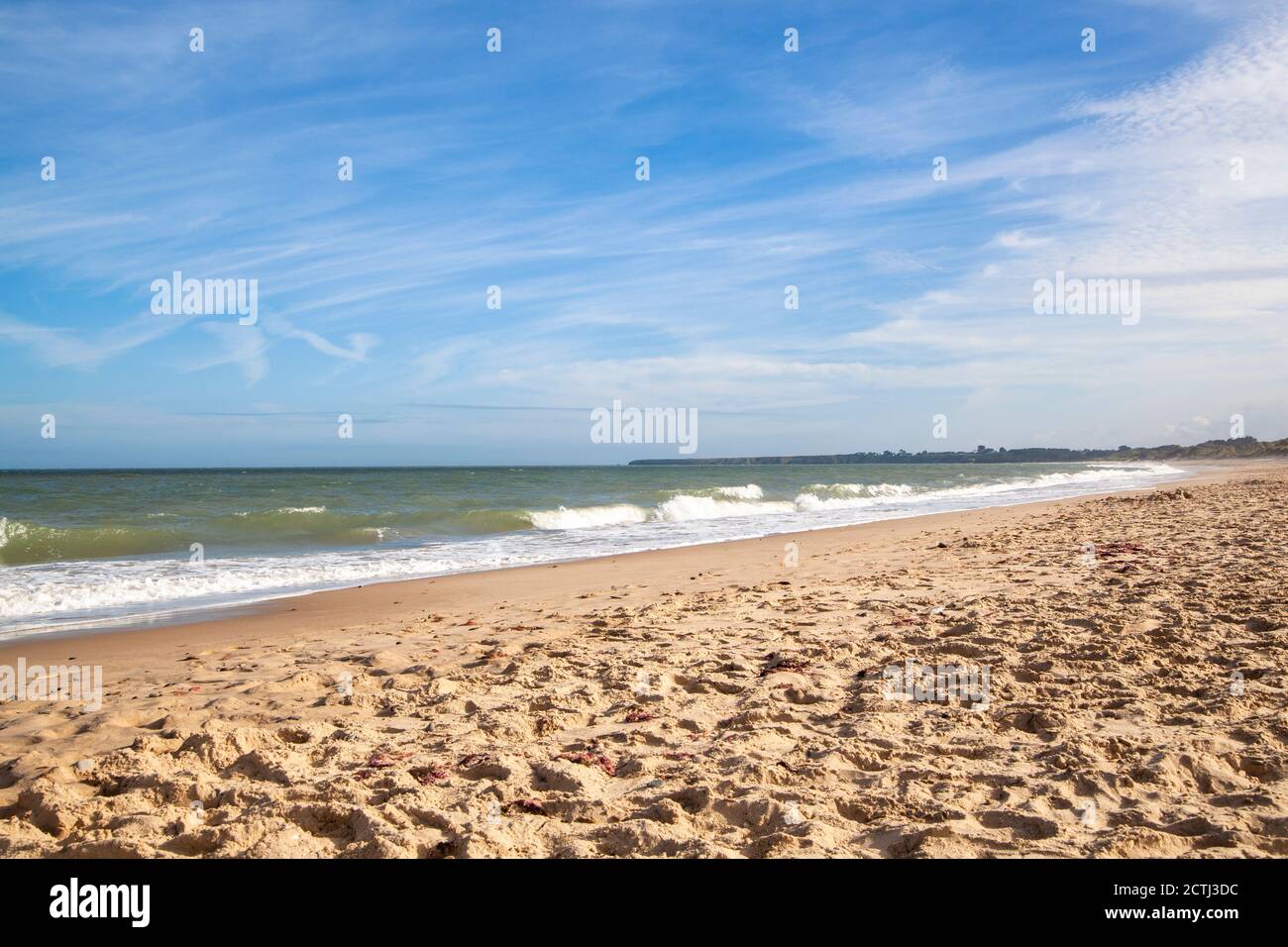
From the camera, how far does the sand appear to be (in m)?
3.19

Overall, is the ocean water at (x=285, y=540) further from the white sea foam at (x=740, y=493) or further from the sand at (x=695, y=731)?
the sand at (x=695, y=731)

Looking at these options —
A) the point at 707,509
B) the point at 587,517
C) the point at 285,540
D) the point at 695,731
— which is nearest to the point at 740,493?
the point at 707,509

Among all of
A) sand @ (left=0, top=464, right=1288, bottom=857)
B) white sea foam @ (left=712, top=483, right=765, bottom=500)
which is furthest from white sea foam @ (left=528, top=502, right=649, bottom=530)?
sand @ (left=0, top=464, right=1288, bottom=857)

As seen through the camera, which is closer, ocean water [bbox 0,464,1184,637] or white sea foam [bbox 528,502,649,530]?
ocean water [bbox 0,464,1184,637]

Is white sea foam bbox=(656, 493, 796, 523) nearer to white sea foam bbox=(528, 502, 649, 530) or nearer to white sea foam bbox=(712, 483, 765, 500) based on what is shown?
white sea foam bbox=(528, 502, 649, 530)

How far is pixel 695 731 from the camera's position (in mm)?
4371

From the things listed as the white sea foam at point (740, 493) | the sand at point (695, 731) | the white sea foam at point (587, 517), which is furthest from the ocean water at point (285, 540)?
the sand at point (695, 731)

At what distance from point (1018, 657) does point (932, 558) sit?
542 cm

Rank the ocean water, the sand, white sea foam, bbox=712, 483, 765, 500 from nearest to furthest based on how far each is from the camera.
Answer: the sand, the ocean water, white sea foam, bbox=712, 483, 765, 500

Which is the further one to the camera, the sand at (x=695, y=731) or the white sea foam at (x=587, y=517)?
the white sea foam at (x=587, y=517)

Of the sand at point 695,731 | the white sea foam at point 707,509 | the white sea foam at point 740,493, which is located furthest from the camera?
the white sea foam at point 740,493

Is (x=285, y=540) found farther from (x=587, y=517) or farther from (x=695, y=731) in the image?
(x=695, y=731)

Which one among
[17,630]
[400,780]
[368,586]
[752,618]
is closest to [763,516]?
[368,586]

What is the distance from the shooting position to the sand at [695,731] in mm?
3188
